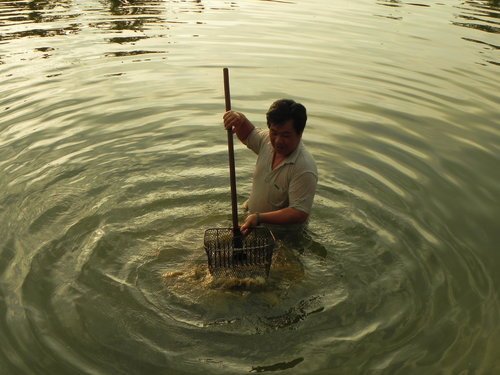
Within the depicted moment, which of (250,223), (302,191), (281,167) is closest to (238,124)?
(281,167)

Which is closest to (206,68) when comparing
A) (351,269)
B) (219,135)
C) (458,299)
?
(219,135)

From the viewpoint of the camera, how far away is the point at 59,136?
28.6 ft

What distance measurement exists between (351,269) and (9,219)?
4.07 metres

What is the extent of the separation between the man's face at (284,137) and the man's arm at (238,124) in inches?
19.8

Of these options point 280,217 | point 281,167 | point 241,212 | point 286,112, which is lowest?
point 241,212

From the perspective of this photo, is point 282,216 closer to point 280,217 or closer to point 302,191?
point 280,217

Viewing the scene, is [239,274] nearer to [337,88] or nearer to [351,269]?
[351,269]

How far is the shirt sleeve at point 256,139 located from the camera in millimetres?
5852

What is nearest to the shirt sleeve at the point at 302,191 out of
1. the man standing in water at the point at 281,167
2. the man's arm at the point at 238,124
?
the man standing in water at the point at 281,167

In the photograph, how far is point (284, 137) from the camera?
206 inches

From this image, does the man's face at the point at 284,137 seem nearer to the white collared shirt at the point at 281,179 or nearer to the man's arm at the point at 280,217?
the white collared shirt at the point at 281,179

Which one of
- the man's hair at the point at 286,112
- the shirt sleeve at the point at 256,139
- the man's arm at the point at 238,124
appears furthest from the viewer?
the shirt sleeve at the point at 256,139

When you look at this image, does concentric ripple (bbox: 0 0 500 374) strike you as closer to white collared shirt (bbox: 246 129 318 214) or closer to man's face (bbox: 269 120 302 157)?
white collared shirt (bbox: 246 129 318 214)

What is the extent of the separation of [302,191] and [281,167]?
343 millimetres
